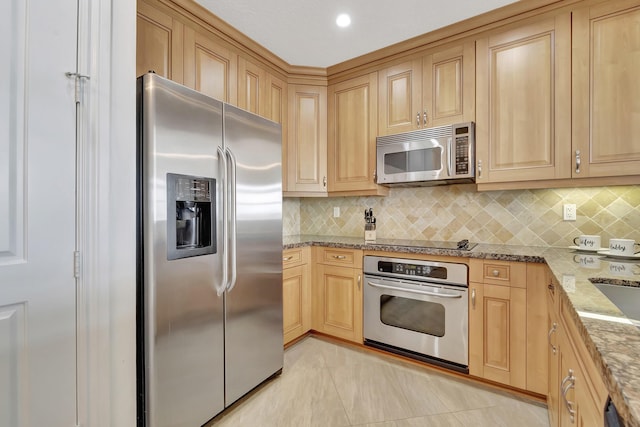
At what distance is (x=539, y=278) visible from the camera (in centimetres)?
179

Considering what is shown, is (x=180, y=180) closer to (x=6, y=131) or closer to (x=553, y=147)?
(x=6, y=131)

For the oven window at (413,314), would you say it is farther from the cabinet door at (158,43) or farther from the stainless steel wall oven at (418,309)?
the cabinet door at (158,43)

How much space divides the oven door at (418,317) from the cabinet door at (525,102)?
35.5 inches

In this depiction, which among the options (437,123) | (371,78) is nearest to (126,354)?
(437,123)

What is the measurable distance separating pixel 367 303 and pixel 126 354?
170cm

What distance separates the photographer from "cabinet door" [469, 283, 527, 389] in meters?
1.86

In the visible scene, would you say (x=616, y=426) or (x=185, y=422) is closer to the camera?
(x=616, y=426)

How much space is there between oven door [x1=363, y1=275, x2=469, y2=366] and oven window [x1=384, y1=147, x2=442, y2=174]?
2.91 feet

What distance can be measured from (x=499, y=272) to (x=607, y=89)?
1.26 metres

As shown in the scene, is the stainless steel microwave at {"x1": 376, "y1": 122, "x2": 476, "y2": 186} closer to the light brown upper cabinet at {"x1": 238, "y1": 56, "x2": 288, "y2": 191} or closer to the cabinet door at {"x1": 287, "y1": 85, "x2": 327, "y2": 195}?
the cabinet door at {"x1": 287, "y1": 85, "x2": 327, "y2": 195}

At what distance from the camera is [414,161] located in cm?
238

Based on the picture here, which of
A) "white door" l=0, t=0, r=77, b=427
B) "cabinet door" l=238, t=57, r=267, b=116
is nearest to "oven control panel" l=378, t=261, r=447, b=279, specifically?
"cabinet door" l=238, t=57, r=267, b=116

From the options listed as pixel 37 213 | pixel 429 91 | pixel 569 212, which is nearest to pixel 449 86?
pixel 429 91

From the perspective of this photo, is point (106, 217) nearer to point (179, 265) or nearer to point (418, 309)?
point (179, 265)
